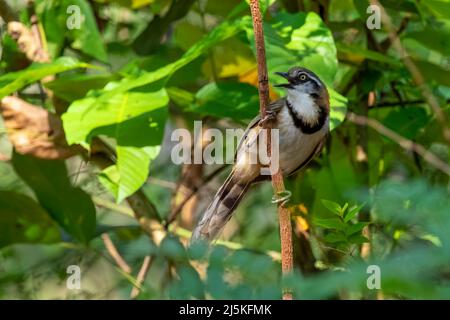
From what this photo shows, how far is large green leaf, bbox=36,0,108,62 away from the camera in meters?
2.55

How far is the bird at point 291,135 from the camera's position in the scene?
2.11m

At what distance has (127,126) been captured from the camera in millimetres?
2158

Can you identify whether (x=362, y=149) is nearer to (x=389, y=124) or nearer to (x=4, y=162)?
(x=389, y=124)

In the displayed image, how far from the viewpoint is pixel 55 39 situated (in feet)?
8.59

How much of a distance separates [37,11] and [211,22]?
646 mm

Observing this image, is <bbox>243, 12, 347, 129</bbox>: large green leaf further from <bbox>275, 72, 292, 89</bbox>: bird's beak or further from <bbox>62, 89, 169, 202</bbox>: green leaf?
<bbox>62, 89, 169, 202</bbox>: green leaf

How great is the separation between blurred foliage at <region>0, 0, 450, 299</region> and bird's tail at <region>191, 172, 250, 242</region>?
0.21ft

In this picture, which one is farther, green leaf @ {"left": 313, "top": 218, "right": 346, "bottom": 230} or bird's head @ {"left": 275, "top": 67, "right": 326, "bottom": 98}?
bird's head @ {"left": 275, "top": 67, "right": 326, "bottom": 98}

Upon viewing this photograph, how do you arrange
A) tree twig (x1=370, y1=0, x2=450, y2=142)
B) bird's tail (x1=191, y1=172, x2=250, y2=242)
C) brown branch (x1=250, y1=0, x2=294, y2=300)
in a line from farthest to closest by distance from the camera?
1. bird's tail (x1=191, y1=172, x2=250, y2=242)
2. tree twig (x1=370, y1=0, x2=450, y2=142)
3. brown branch (x1=250, y1=0, x2=294, y2=300)

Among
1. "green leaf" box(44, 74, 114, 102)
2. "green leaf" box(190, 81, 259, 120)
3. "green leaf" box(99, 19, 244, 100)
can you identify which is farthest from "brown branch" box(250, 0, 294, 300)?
"green leaf" box(44, 74, 114, 102)

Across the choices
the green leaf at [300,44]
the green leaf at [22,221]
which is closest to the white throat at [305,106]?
the green leaf at [300,44]

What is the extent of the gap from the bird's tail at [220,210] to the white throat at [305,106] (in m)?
0.23

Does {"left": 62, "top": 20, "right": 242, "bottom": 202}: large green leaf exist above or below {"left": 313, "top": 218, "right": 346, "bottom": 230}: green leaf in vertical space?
above

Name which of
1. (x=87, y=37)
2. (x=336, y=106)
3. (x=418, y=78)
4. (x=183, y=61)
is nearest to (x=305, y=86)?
(x=336, y=106)
